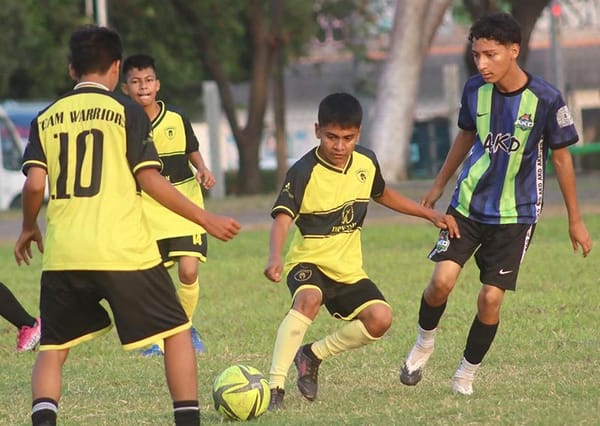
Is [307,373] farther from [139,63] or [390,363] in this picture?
[139,63]

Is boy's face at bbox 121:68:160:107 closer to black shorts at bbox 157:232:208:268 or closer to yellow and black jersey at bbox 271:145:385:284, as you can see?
black shorts at bbox 157:232:208:268

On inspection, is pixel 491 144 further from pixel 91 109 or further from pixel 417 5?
pixel 417 5

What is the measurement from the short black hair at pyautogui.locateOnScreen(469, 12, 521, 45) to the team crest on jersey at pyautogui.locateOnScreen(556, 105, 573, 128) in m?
0.39

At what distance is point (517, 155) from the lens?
7141mm

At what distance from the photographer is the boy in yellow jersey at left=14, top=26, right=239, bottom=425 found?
570cm

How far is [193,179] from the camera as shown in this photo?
360 inches

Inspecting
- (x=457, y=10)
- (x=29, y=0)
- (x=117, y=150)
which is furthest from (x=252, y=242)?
(x=457, y=10)

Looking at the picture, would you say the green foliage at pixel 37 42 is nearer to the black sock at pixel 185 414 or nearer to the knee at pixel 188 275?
the knee at pixel 188 275

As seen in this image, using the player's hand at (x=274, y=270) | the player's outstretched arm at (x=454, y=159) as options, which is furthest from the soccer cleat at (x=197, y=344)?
the player's hand at (x=274, y=270)

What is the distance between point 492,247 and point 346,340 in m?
0.85

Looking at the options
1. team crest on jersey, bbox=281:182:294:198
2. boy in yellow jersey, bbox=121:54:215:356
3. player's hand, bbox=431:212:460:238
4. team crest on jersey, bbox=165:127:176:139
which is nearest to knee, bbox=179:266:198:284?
boy in yellow jersey, bbox=121:54:215:356

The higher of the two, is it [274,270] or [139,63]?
[139,63]

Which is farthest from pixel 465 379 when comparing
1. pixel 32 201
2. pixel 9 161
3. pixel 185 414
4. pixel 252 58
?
pixel 252 58

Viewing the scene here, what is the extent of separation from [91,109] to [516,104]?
7.58ft
